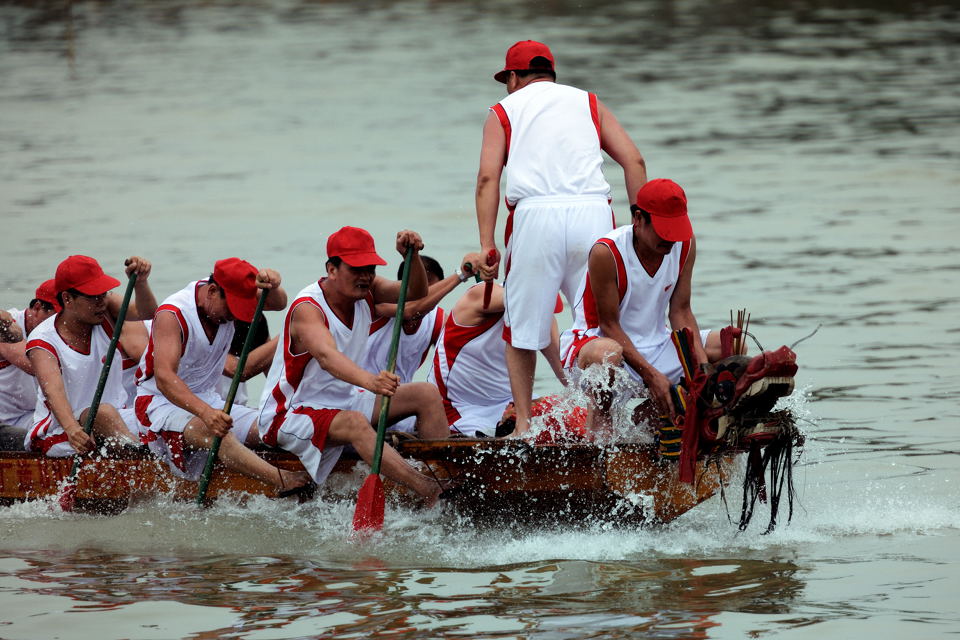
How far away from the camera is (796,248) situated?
18.5 meters

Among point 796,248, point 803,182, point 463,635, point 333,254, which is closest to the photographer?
point 463,635

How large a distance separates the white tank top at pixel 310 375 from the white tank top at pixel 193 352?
435 mm

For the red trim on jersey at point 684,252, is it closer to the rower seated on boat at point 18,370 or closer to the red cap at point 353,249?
the red cap at point 353,249

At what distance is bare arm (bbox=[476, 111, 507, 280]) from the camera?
8.41m

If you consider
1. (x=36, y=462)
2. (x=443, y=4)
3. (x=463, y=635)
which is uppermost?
(x=443, y=4)

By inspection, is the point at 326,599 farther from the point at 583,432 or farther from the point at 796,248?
the point at 796,248

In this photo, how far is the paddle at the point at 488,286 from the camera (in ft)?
27.5

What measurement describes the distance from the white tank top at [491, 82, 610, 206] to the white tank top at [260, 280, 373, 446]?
42.3 inches

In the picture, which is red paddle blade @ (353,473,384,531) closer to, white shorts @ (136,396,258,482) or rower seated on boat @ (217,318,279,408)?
white shorts @ (136,396,258,482)

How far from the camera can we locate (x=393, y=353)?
27.8 ft

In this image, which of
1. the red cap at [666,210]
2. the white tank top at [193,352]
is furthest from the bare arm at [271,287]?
the red cap at [666,210]

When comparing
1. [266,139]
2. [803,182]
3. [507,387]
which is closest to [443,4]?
[266,139]

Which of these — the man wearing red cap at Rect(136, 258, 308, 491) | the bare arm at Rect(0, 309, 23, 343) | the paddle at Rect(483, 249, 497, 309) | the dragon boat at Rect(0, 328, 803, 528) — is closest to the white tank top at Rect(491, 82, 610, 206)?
the paddle at Rect(483, 249, 497, 309)

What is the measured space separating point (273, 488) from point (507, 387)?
165 cm
